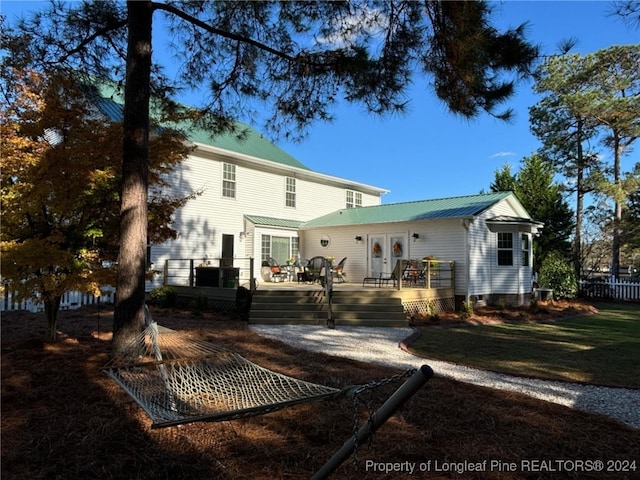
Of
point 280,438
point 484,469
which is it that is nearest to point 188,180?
point 280,438

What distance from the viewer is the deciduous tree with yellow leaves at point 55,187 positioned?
17.5ft

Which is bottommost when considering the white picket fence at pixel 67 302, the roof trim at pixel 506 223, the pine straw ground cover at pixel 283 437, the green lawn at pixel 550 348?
the green lawn at pixel 550 348

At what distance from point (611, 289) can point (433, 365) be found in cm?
1772

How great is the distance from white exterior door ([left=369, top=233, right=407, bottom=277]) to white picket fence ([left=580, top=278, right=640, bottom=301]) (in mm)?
10577

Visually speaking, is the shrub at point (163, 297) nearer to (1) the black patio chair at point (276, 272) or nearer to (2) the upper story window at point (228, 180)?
(1) the black patio chair at point (276, 272)

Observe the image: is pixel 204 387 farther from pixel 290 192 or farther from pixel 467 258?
pixel 290 192

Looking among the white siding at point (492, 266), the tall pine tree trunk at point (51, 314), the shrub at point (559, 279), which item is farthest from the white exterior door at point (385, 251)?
the tall pine tree trunk at point (51, 314)

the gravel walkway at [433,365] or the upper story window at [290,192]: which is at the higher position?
the upper story window at [290,192]

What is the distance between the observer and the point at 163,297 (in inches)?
487

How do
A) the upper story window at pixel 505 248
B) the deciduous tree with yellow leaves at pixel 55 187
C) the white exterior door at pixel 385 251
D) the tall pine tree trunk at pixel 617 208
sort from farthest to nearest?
the tall pine tree trunk at pixel 617 208 < the white exterior door at pixel 385 251 < the upper story window at pixel 505 248 < the deciduous tree with yellow leaves at pixel 55 187

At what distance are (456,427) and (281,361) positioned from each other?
3026mm

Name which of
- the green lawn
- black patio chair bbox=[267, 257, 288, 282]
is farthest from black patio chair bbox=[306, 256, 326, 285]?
the green lawn

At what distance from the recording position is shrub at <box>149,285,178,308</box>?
1232 centimetres

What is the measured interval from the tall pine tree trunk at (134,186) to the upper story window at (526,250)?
46.4ft
